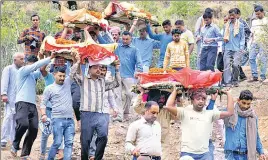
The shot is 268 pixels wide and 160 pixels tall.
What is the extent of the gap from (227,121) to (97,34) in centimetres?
314

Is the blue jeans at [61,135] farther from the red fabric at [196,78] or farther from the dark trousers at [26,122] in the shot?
the red fabric at [196,78]

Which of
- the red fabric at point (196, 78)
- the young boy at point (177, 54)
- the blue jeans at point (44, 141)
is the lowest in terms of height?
the blue jeans at point (44, 141)

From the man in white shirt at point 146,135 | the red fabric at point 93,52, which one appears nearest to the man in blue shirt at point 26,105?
the red fabric at point 93,52

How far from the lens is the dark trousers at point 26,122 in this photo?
9.49m

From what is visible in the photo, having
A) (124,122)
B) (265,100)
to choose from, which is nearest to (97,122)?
(124,122)

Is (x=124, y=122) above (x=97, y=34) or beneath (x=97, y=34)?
beneath

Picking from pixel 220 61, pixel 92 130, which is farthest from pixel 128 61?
pixel 220 61

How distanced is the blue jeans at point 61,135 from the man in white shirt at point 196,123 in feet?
6.24

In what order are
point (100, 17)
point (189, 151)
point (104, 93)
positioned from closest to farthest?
point (189, 151)
point (104, 93)
point (100, 17)

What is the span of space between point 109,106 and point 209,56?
13.7ft

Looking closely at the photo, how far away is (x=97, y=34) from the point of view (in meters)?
10.5

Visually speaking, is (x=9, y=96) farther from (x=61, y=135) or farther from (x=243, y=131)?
(x=243, y=131)

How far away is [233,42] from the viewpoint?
14.1 m

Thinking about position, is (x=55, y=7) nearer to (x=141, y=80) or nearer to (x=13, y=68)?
(x=13, y=68)
